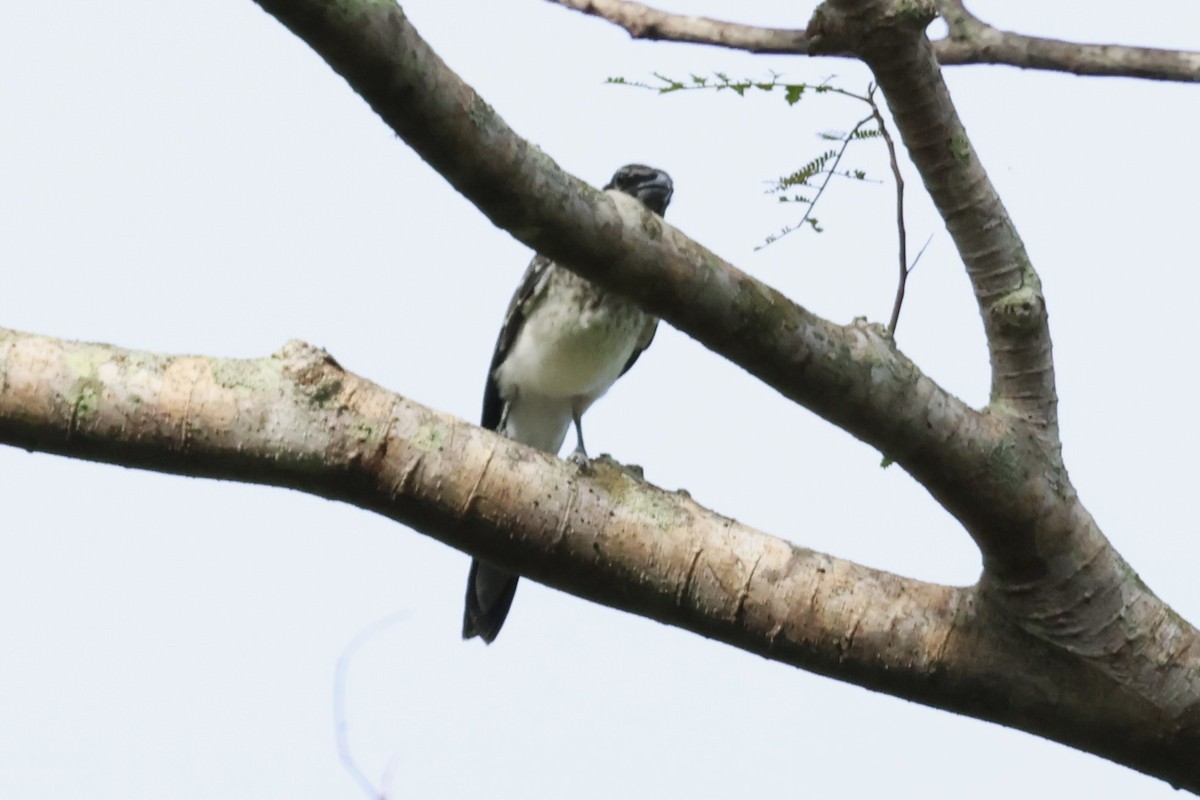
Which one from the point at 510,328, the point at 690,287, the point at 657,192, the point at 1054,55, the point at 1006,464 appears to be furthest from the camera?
the point at 510,328

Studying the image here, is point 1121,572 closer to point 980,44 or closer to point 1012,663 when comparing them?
point 1012,663

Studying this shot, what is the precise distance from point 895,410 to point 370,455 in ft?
3.16

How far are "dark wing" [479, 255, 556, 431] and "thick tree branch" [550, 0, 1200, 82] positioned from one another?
1640 mm

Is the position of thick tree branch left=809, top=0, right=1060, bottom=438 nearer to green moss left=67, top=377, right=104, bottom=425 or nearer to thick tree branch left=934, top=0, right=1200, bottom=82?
thick tree branch left=934, top=0, right=1200, bottom=82

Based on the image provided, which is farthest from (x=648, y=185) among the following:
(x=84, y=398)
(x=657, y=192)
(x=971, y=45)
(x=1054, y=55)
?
(x=84, y=398)

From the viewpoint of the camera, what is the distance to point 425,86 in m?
2.06

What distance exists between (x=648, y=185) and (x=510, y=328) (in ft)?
2.72

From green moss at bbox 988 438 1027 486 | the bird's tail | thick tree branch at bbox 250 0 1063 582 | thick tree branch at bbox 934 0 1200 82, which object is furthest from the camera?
the bird's tail

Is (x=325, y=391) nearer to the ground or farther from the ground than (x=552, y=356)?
nearer to the ground

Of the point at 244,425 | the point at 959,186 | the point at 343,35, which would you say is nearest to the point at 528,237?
the point at 343,35

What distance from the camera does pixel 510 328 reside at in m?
5.83

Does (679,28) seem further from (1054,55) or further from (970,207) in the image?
(970,207)

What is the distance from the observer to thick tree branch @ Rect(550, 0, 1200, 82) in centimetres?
380

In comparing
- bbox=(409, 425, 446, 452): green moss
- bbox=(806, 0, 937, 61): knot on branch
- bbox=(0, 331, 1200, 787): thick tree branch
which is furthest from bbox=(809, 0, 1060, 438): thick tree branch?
bbox=(409, 425, 446, 452): green moss
